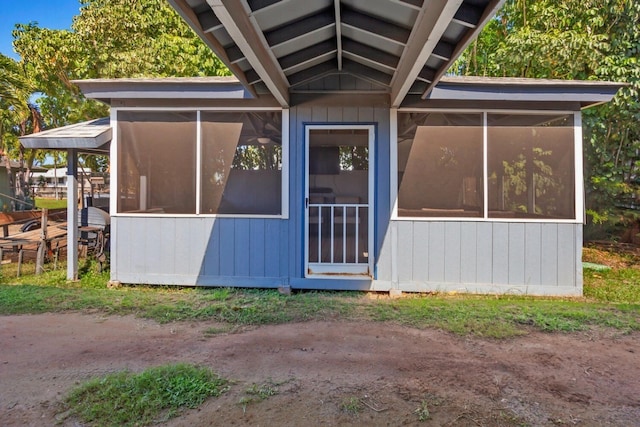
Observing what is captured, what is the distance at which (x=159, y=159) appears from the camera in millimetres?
4988

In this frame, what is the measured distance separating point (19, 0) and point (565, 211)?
58.1 ft

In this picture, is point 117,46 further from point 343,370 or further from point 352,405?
point 352,405

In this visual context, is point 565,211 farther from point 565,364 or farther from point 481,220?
point 565,364

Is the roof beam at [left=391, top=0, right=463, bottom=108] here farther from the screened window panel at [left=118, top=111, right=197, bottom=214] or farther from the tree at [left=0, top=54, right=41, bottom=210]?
the tree at [left=0, top=54, right=41, bottom=210]

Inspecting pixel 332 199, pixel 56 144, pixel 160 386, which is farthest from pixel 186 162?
pixel 160 386

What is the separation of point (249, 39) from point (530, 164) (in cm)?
364

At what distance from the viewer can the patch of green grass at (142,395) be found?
2.05m

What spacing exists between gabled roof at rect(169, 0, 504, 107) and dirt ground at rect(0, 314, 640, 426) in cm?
213

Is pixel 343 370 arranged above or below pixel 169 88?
below

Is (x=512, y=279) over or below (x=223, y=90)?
below

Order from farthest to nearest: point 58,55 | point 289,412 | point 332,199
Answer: point 58,55, point 332,199, point 289,412

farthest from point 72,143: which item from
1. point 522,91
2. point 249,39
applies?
point 522,91

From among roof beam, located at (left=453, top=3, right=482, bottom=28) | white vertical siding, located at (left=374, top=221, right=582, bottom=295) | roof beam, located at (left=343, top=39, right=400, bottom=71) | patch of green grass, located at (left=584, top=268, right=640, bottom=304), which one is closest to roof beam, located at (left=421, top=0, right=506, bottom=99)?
roof beam, located at (left=453, top=3, right=482, bottom=28)

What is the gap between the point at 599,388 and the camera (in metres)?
2.42
